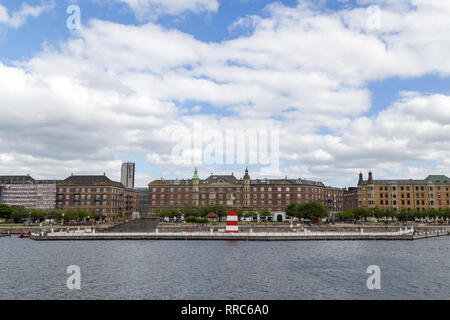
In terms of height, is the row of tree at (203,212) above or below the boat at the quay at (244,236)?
above

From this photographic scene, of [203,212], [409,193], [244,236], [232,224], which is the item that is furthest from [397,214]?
[244,236]

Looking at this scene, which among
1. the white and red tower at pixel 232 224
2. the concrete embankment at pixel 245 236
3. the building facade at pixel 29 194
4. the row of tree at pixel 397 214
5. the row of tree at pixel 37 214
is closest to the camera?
the concrete embankment at pixel 245 236

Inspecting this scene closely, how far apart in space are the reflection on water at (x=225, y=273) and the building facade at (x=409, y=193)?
103680 millimetres

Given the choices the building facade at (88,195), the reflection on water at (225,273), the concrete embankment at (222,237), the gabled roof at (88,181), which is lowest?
the reflection on water at (225,273)

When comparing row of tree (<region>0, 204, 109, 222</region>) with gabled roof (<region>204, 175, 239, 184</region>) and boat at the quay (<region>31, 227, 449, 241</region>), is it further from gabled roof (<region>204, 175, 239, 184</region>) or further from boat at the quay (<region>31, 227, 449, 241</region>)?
gabled roof (<region>204, 175, 239, 184</region>)

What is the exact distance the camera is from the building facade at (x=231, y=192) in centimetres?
17412

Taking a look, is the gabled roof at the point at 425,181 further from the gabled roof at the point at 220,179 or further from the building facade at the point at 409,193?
the gabled roof at the point at 220,179

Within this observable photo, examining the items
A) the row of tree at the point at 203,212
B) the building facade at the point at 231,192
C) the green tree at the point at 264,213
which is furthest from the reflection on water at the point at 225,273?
the building facade at the point at 231,192

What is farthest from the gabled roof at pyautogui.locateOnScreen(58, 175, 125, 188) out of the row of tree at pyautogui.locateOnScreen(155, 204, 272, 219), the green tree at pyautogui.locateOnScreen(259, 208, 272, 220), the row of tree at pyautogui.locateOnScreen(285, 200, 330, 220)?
the row of tree at pyautogui.locateOnScreen(285, 200, 330, 220)

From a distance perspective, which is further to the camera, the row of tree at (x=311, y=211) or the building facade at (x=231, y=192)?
the building facade at (x=231, y=192)

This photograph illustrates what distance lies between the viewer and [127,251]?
7138 centimetres
